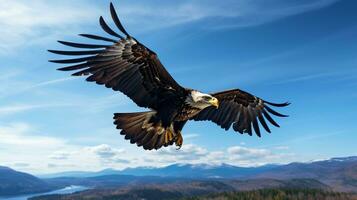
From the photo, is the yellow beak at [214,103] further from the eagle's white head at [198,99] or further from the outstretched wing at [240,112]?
the outstretched wing at [240,112]

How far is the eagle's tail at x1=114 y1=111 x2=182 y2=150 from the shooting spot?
14.5 meters

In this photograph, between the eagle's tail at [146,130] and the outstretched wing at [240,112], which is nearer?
the eagle's tail at [146,130]

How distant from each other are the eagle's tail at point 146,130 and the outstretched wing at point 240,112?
14.7 ft

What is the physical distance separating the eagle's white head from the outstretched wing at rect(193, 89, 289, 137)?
17.5 ft

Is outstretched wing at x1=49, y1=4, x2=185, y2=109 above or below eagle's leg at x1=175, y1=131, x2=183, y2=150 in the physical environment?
above

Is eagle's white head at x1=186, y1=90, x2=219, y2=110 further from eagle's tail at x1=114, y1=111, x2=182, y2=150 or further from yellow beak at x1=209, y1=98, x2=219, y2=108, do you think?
eagle's tail at x1=114, y1=111, x2=182, y2=150

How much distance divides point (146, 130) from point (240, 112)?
6700 millimetres

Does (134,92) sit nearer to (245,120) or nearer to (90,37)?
(90,37)

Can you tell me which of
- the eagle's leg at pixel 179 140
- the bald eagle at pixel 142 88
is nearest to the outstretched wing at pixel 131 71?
the bald eagle at pixel 142 88

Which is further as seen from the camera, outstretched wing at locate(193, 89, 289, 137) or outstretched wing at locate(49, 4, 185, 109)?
outstretched wing at locate(193, 89, 289, 137)

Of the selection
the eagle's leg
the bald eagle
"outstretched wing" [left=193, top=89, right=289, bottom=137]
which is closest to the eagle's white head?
the bald eagle

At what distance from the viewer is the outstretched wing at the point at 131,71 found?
13.5 meters

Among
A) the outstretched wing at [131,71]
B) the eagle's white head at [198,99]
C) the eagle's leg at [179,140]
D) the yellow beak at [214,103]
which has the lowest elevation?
the eagle's leg at [179,140]

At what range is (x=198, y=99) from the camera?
13.7 m
